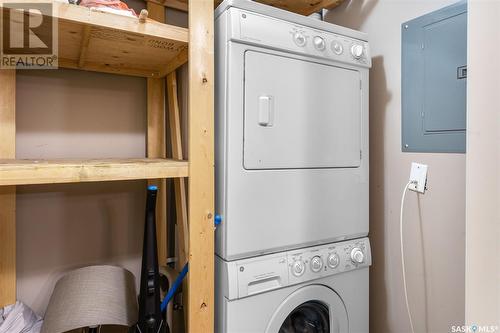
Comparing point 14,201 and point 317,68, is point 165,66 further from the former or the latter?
point 14,201

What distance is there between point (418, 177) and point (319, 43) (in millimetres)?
789

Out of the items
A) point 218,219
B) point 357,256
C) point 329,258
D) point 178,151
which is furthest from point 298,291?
point 178,151

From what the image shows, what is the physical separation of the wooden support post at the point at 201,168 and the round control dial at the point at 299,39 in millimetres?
363

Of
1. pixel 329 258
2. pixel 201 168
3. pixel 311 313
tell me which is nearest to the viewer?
pixel 201 168

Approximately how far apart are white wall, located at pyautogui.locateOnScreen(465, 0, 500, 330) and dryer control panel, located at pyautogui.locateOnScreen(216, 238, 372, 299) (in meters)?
0.61

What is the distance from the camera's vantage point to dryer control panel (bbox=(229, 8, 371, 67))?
44.3 inches

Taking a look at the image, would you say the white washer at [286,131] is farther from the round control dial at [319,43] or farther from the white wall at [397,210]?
the white wall at [397,210]

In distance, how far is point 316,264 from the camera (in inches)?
51.6

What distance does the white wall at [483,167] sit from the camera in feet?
2.27

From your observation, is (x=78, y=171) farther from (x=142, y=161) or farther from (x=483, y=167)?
(x=483, y=167)

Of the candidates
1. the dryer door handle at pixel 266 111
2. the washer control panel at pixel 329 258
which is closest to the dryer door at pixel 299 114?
the dryer door handle at pixel 266 111

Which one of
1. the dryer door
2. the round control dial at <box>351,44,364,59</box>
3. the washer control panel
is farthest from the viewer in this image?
the round control dial at <box>351,44,364,59</box>

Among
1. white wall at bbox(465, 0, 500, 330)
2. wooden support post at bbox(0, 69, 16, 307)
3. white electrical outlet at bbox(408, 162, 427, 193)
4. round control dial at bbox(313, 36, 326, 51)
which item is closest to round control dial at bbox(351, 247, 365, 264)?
white electrical outlet at bbox(408, 162, 427, 193)

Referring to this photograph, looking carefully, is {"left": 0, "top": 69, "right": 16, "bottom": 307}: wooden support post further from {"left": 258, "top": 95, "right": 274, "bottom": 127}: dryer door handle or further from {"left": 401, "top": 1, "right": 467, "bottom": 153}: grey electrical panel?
{"left": 401, "top": 1, "right": 467, "bottom": 153}: grey electrical panel
